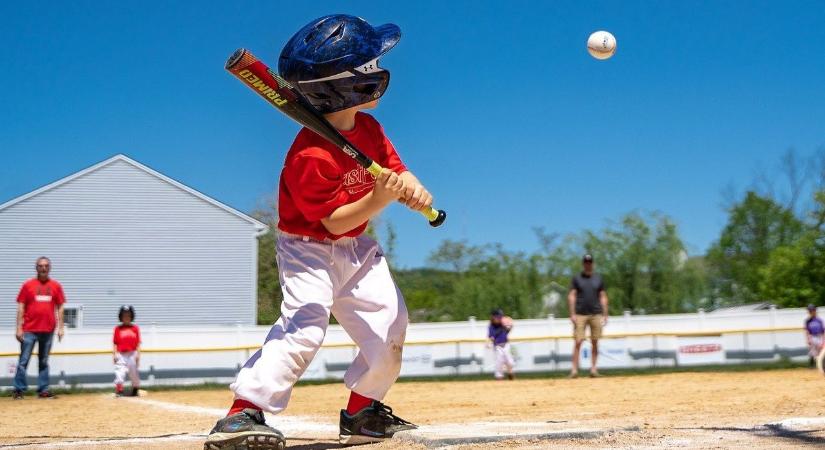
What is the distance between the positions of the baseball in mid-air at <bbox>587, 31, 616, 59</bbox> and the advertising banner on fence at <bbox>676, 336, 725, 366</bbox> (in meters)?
12.2

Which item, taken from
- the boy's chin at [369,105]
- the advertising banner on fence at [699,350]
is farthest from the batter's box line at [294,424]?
the advertising banner on fence at [699,350]

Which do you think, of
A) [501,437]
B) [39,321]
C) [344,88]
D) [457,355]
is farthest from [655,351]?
[344,88]

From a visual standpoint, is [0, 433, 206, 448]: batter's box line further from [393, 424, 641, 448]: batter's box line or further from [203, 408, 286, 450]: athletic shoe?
[393, 424, 641, 448]: batter's box line

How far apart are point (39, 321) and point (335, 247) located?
9.10m

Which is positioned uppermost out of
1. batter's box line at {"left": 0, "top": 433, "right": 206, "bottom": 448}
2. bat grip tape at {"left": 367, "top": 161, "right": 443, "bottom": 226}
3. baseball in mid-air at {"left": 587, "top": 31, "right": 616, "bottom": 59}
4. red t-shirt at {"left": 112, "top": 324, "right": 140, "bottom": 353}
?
baseball in mid-air at {"left": 587, "top": 31, "right": 616, "bottom": 59}

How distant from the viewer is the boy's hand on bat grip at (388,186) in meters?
4.20

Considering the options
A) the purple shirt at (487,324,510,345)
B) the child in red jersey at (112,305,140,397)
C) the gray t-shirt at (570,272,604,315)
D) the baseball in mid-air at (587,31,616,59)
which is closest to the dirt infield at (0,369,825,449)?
the child in red jersey at (112,305,140,397)

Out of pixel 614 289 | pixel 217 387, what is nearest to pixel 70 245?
pixel 217 387

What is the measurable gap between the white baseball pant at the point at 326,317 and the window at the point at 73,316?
30669 millimetres

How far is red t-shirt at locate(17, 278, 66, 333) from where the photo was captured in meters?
12.2

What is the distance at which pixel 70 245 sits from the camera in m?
33.5

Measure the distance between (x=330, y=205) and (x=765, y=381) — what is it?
7.30 m

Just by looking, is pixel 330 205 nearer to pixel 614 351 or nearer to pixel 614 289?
pixel 614 351

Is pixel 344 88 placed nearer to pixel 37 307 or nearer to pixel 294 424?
pixel 294 424
